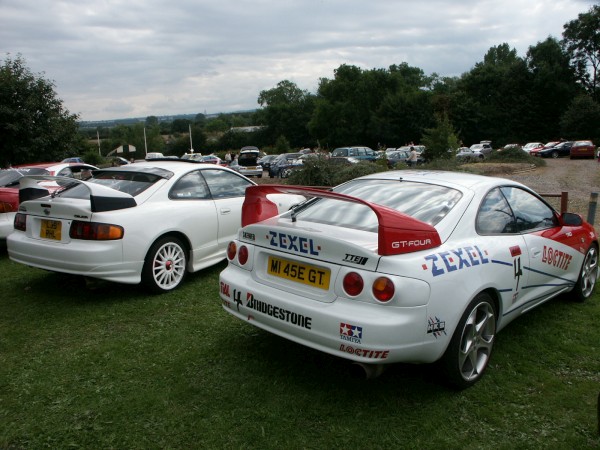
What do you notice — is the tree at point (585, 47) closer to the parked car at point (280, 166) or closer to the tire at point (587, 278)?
the parked car at point (280, 166)

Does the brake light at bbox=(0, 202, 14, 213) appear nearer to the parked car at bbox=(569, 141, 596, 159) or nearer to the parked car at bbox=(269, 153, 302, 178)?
the parked car at bbox=(269, 153, 302, 178)

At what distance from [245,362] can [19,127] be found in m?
14.4

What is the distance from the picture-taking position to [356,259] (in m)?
2.97

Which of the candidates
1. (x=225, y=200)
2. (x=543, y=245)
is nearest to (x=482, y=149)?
(x=225, y=200)

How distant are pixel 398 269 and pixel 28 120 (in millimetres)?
15636

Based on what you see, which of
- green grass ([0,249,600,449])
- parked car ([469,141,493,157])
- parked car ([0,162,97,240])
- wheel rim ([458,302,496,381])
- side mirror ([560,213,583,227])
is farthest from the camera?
parked car ([469,141,493,157])

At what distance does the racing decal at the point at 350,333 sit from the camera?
112 inches

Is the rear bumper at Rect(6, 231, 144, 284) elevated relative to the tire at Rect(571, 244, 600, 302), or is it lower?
elevated

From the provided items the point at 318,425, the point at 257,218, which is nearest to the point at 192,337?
the point at 257,218

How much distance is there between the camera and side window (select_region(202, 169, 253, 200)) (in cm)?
607

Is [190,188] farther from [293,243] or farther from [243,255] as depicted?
[293,243]

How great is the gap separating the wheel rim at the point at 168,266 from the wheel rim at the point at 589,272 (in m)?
4.26

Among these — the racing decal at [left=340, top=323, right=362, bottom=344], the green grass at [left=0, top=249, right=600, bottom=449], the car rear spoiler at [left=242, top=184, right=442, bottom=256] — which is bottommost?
the green grass at [left=0, top=249, right=600, bottom=449]

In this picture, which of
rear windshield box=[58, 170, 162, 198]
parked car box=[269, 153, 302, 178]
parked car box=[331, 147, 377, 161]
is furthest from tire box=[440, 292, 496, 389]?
parked car box=[331, 147, 377, 161]
